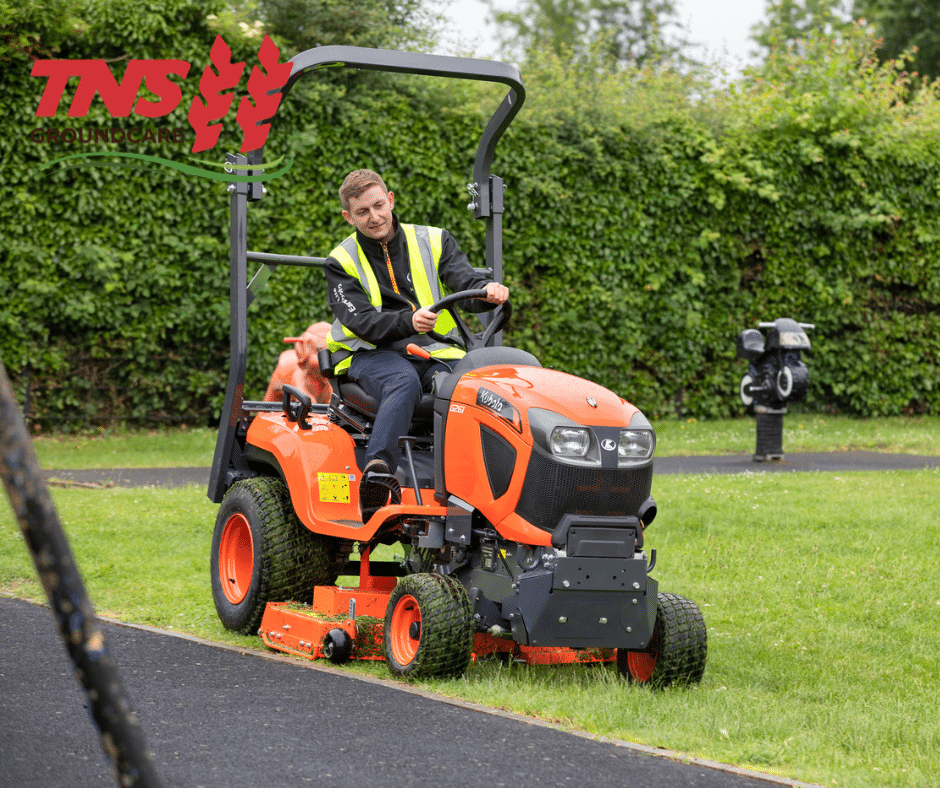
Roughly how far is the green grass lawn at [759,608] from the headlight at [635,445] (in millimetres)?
847

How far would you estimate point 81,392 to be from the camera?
40.2ft

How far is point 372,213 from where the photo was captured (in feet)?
16.7

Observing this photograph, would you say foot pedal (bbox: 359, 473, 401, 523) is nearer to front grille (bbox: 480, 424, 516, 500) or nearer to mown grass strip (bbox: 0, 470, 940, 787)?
front grille (bbox: 480, 424, 516, 500)

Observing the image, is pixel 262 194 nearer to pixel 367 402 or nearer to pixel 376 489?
pixel 367 402

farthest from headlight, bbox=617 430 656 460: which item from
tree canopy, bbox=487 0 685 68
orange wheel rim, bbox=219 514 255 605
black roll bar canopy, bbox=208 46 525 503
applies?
tree canopy, bbox=487 0 685 68

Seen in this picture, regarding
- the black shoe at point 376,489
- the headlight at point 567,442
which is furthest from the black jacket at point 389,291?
the headlight at point 567,442

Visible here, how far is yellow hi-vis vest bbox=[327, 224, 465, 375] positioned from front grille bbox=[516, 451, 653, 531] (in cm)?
101

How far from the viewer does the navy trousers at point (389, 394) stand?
4844 millimetres

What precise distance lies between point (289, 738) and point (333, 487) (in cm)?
155

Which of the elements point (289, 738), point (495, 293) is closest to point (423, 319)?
point (495, 293)

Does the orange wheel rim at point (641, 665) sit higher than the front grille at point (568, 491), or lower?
lower

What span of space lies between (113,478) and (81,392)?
244cm

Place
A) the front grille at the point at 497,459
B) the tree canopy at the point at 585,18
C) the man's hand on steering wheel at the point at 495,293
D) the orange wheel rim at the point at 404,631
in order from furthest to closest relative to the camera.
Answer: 1. the tree canopy at the point at 585,18
2. the man's hand on steering wheel at the point at 495,293
3. the orange wheel rim at the point at 404,631
4. the front grille at the point at 497,459

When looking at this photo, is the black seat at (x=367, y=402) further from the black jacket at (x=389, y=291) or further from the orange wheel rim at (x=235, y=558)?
the orange wheel rim at (x=235, y=558)
